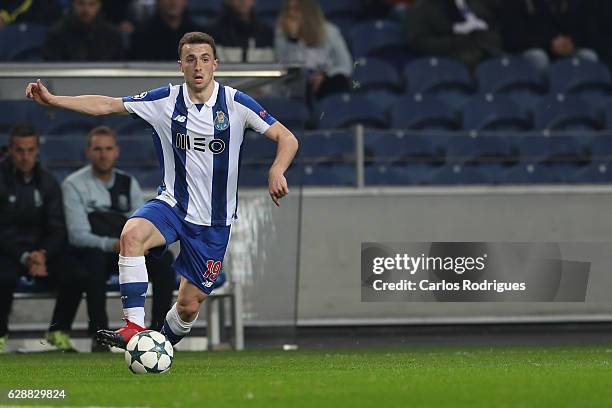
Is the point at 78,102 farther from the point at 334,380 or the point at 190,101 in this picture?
the point at 334,380

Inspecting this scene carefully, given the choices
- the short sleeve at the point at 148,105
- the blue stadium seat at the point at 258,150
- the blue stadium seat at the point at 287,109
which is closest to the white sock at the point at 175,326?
the short sleeve at the point at 148,105

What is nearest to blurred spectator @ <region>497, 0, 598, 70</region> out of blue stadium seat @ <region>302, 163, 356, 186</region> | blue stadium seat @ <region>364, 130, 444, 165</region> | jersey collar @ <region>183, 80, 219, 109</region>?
blue stadium seat @ <region>364, 130, 444, 165</region>

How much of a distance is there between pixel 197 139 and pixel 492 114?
→ 673 cm

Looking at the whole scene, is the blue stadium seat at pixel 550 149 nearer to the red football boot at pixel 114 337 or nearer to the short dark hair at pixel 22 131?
the short dark hair at pixel 22 131

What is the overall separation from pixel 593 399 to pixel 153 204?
11.6 ft

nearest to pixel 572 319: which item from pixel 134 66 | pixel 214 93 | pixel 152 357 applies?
pixel 134 66

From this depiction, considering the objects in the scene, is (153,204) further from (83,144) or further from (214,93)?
(83,144)

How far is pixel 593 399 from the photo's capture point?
6.25 metres

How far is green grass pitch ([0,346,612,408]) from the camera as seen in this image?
20.5ft

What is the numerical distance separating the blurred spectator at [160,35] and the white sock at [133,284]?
6.72 metres

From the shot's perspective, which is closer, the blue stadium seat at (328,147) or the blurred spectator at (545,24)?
the blue stadium seat at (328,147)

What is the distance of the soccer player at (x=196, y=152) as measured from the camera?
29.0 feet

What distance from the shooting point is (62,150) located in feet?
42.6

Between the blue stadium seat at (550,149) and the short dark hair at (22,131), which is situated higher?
the short dark hair at (22,131)
